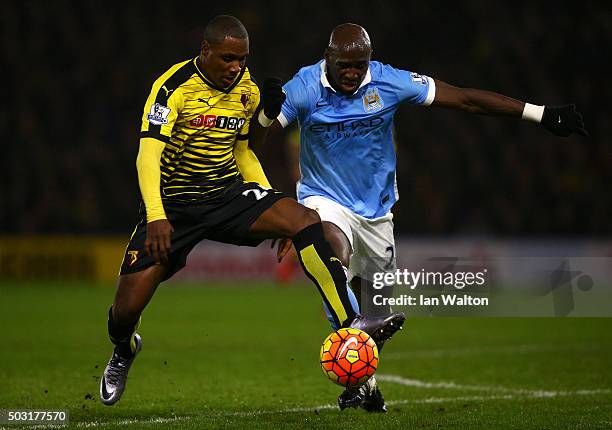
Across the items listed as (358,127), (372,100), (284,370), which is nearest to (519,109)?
(372,100)

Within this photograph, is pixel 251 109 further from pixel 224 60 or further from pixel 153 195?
pixel 153 195

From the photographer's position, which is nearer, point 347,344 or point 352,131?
point 347,344

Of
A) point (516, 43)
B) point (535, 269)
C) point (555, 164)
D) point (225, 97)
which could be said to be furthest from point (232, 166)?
point (516, 43)

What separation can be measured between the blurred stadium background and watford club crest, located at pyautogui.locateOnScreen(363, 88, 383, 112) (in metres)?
12.7

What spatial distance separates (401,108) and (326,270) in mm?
14995

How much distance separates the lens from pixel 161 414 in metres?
6.40

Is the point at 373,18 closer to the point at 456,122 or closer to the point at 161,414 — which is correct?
the point at 456,122

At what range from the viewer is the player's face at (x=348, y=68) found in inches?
249

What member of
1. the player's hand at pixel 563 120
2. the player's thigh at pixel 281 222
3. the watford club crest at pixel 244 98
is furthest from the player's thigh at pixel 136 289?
the player's hand at pixel 563 120

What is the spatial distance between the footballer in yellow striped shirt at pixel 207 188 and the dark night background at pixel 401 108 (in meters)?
13.3

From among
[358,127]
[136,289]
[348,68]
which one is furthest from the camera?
[358,127]

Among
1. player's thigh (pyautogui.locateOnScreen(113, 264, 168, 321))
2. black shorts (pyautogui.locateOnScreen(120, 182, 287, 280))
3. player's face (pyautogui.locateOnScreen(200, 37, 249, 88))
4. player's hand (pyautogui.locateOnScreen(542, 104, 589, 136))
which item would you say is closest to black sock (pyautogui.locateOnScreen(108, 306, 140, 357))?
player's thigh (pyautogui.locateOnScreen(113, 264, 168, 321))

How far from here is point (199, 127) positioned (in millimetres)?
6102

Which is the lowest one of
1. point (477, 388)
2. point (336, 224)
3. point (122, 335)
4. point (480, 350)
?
point (480, 350)
